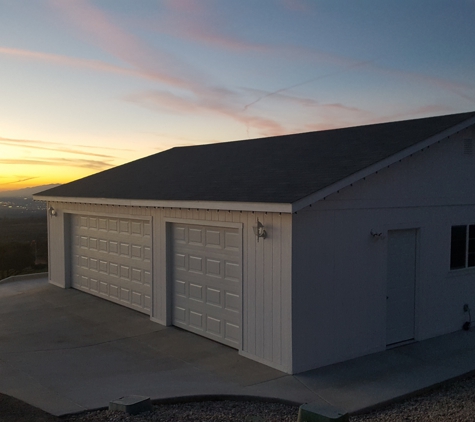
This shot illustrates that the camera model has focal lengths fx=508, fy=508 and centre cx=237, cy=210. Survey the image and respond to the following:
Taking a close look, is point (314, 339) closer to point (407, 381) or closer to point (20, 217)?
point (407, 381)

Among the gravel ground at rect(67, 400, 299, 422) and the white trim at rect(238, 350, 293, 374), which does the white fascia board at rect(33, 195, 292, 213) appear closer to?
the white trim at rect(238, 350, 293, 374)

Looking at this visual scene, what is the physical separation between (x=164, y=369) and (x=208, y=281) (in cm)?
224

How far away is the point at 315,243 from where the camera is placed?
824cm

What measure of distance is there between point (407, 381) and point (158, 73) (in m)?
12.7

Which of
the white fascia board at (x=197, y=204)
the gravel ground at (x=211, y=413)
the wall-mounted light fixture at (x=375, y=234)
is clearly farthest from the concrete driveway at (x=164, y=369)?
the white fascia board at (x=197, y=204)

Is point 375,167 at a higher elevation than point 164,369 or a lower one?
higher

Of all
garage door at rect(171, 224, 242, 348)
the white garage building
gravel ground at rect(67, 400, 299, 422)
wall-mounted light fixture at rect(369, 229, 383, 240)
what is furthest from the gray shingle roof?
gravel ground at rect(67, 400, 299, 422)

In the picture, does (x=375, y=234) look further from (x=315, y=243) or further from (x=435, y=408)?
(x=435, y=408)

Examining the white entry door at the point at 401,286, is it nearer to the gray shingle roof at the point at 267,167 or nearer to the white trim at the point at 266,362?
the gray shingle roof at the point at 267,167

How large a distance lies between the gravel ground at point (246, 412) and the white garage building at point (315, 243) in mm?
1539

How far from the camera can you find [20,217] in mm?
66938

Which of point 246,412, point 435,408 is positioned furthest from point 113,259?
point 435,408

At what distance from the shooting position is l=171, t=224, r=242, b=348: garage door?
30.8 ft

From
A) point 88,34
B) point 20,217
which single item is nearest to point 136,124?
point 88,34
